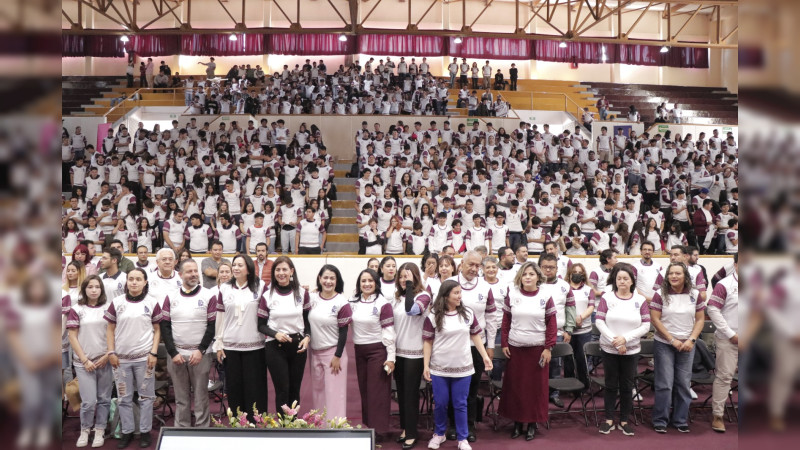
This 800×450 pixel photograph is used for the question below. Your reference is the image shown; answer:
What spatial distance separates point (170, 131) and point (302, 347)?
13.7 meters

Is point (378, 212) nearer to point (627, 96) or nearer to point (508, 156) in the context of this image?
point (508, 156)

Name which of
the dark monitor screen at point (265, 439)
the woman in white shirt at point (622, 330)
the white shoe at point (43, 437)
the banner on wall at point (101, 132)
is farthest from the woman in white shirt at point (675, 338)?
the banner on wall at point (101, 132)

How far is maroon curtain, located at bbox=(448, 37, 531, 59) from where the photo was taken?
2989cm

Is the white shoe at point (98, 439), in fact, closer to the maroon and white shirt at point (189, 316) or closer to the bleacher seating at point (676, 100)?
the maroon and white shirt at point (189, 316)

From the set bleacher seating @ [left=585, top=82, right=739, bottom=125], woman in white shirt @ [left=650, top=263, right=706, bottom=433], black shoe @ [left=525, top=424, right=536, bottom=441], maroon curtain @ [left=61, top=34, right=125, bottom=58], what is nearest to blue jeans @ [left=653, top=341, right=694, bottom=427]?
woman in white shirt @ [left=650, top=263, right=706, bottom=433]

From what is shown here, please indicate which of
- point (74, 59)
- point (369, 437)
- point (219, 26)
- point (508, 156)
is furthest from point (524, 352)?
point (74, 59)

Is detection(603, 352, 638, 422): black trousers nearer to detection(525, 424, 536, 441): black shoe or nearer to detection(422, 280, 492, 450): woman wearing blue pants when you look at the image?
detection(525, 424, 536, 441): black shoe

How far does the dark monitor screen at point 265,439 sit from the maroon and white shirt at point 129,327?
3.55 m

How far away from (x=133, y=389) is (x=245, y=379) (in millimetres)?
1082

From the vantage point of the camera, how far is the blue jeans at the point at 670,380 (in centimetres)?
693

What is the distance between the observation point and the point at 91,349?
6.35 meters

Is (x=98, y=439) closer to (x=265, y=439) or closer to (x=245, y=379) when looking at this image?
(x=245, y=379)

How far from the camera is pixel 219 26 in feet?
96.6

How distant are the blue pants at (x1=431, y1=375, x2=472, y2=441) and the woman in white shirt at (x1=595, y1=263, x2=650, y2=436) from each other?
1511mm
